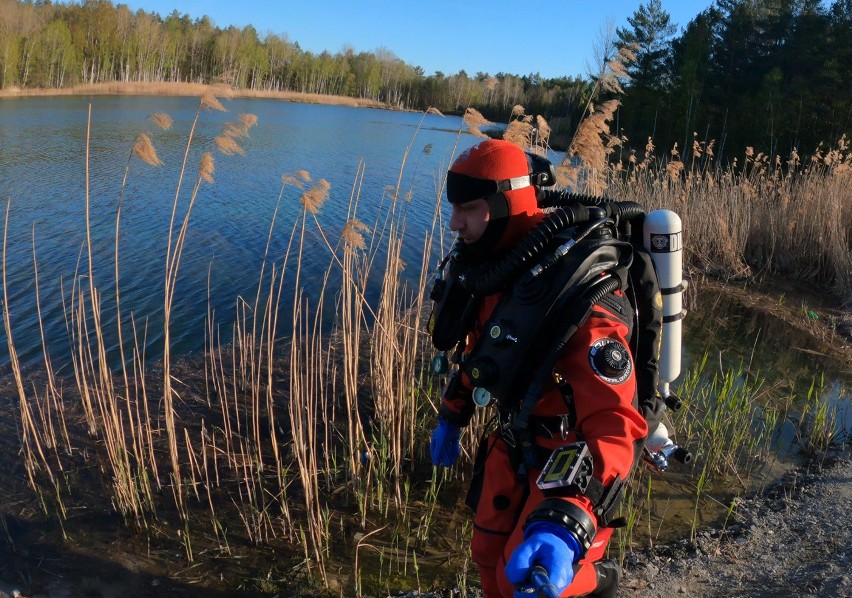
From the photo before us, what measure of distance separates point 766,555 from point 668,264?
2.03 metres

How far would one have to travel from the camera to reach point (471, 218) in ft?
7.22

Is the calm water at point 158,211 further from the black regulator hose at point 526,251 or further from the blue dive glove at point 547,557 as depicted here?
the blue dive glove at point 547,557

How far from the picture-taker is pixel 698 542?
3584 mm

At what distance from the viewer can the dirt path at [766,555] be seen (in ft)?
10.3

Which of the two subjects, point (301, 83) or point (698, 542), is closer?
point (698, 542)

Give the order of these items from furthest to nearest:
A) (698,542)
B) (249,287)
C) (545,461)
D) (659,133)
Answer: (659,133) < (249,287) < (698,542) < (545,461)

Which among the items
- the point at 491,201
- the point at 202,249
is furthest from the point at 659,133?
the point at 491,201

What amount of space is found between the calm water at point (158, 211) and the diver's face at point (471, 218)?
104 inches

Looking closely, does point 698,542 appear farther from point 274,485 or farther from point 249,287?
point 249,287

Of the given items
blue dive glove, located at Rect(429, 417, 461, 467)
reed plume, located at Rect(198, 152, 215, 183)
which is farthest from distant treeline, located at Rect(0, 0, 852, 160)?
blue dive glove, located at Rect(429, 417, 461, 467)

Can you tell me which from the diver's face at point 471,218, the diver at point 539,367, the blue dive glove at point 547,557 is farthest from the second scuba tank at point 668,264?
the blue dive glove at point 547,557

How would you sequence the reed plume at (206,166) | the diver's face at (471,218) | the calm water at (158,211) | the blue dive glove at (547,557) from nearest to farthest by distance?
the blue dive glove at (547,557), the diver's face at (471,218), the reed plume at (206,166), the calm water at (158,211)

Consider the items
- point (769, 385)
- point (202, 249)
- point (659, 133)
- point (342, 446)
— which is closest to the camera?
point (342, 446)

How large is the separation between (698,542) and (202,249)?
8717 mm
